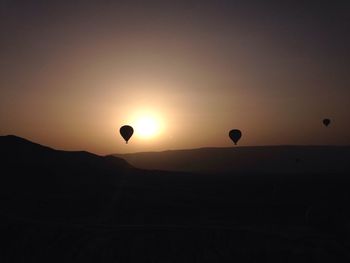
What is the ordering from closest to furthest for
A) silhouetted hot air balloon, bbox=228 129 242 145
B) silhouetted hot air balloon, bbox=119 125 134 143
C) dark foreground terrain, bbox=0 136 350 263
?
dark foreground terrain, bbox=0 136 350 263 < silhouetted hot air balloon, bbox=119 125 134 143 < silhouetted hot air balloon, bbox=228 129 242 145

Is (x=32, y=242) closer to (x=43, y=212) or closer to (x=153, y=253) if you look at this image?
(x=153, y=253)

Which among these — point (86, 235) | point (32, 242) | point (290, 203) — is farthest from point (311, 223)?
point (32, 242)

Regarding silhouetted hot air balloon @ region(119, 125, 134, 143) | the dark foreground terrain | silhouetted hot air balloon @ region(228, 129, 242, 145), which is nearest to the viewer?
the dark foreground terrain

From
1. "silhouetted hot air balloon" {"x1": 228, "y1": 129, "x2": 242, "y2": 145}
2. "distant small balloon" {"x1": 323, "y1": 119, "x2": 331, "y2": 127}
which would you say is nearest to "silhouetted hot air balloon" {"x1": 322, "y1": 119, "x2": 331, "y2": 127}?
"distant small balloon" {"x1": 323, "y1": 119, "x2": 331, "y2": 127}

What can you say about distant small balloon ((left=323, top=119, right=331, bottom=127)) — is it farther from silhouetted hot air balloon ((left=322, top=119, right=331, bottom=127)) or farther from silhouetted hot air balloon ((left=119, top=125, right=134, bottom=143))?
silhouetted hot air balloon ((left=119, top=125, right=134, bottom=143))

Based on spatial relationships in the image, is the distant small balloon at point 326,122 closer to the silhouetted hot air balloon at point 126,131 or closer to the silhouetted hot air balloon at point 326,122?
the silhouetted hot air balloon at point 326,122

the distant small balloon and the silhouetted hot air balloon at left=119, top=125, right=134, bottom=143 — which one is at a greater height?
the distant small balloon
